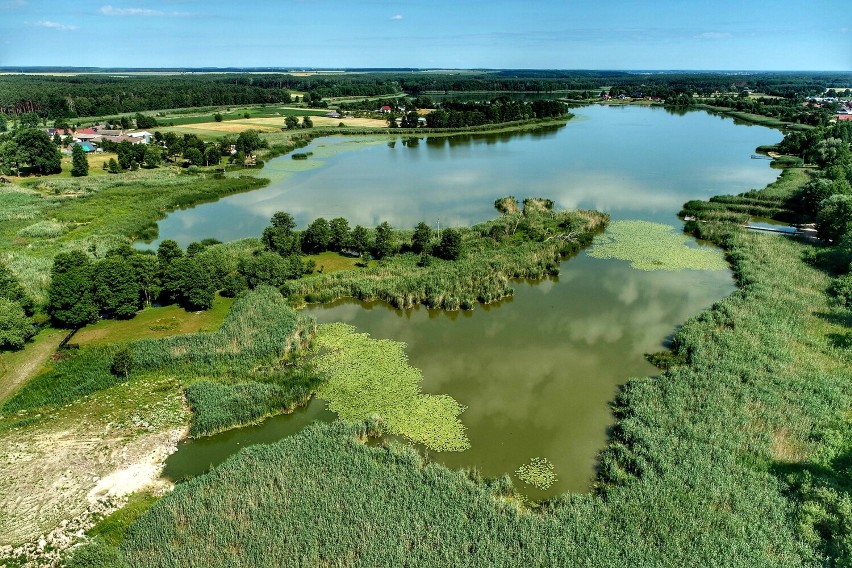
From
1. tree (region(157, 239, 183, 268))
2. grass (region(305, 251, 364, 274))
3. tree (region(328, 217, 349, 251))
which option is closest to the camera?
tree (region(157, 239, 183, 268))

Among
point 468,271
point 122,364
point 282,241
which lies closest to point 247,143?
point 282,241

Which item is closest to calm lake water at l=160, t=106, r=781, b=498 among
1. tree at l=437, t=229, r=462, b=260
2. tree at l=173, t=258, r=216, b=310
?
tree at l=437, t=229, r=462, b=260

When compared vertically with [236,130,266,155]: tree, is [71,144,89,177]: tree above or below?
below

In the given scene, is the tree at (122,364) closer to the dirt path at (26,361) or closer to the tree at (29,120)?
the dirt path at (26,361)

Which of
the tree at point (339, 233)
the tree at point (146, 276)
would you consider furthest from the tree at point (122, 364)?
the tree at point (339, 233)

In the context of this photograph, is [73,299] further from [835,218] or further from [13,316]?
[835,218]

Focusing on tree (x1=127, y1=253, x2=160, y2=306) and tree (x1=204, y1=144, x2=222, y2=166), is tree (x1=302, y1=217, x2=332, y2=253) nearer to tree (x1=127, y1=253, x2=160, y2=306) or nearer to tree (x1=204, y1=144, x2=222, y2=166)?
tree (x1=127, y1=253, x2=160, y2=306)
